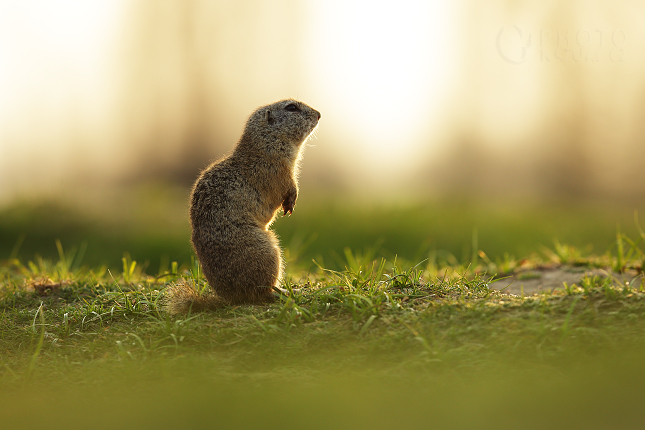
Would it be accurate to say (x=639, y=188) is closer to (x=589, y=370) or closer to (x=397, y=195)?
(x=397, y=195)

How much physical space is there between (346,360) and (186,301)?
1541 millimetres

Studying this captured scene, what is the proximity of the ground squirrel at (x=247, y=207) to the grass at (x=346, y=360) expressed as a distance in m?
0.20

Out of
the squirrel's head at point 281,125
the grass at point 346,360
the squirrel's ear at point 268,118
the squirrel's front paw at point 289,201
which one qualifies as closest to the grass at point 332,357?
the grass at point 346,360

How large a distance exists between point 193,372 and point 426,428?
4.76 ft

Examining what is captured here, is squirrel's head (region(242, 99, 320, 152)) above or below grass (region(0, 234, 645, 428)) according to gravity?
above

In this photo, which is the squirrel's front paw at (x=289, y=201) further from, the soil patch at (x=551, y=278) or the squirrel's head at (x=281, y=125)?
the soil patch at (x=551, y=278)

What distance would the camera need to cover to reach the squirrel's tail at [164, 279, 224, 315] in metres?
4.13

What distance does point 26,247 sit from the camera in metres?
9.74

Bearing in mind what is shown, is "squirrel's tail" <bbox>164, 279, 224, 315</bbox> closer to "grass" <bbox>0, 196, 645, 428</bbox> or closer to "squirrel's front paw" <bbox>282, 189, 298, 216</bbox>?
"grass" <bbox>0, 196, 645, 428</bbox>

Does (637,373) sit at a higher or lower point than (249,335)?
higher

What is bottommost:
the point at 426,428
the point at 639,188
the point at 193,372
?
the point at 639,188

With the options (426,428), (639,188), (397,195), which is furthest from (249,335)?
(639,188)

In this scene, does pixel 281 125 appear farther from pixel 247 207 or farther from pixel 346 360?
pixel 346 360

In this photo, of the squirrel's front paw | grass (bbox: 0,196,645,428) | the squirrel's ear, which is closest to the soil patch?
grass (bbox: 0,196,645,428)
